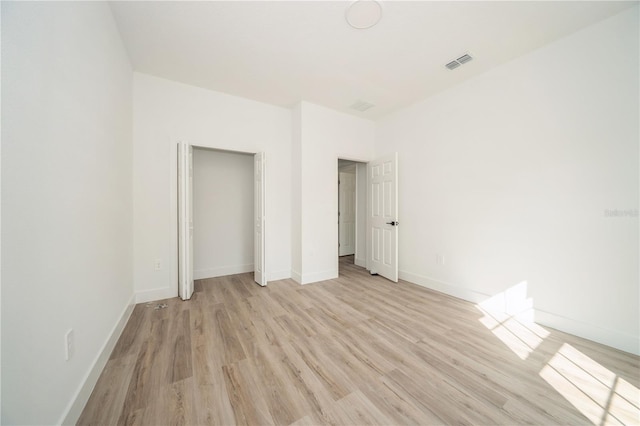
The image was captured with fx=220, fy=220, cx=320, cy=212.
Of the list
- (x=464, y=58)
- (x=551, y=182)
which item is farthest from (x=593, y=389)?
(x=464, y=58)

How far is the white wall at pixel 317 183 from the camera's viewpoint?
3.59m

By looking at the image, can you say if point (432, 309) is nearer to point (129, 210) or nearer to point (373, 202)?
point (373, 202)

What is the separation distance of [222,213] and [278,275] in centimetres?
154

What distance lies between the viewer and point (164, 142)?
2.95 m

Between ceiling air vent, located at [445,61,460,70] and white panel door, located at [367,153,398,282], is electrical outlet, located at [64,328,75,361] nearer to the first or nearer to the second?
white panel door, located at [367,153,398,282]

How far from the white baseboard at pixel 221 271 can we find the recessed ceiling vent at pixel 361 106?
3453mm

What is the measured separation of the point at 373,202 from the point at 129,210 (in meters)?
3.62

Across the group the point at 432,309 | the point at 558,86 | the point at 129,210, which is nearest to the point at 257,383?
the point at 432,309

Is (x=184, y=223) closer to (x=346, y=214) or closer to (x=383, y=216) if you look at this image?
(x=383, y=216)

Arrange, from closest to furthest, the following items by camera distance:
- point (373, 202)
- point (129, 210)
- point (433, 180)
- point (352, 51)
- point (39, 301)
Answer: point (39, 301), point (352, 51), point (129, 210), point (433, 180), point (373, 202)

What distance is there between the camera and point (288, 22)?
2.03m

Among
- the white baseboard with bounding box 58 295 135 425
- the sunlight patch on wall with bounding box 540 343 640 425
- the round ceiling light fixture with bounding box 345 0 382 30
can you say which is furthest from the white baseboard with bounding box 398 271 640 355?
the white baseboard with bounding box 58 295 135 425

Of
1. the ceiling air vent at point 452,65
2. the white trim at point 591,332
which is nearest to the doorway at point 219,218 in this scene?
the ceiling air vent at point 452,65

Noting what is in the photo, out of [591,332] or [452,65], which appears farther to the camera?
[452,65]
